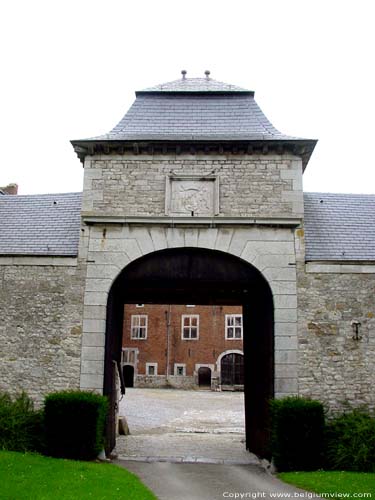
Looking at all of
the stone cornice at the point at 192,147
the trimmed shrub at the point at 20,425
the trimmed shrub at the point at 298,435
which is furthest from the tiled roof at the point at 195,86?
the trimmed shrub at the point at 20,425

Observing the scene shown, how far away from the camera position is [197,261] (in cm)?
1150

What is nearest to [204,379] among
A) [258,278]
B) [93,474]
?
[258,278]

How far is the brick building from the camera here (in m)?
35.3

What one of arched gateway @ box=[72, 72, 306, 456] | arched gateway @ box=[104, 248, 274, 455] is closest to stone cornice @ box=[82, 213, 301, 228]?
arched gateway @ box=[72, 72, 306, 456]

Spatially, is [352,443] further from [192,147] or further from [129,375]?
[129,375]

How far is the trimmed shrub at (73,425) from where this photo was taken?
10.0 meters

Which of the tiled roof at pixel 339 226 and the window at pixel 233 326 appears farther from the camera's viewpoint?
the window at pixel 233 326

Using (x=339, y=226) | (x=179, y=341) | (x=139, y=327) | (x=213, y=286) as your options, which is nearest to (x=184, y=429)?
(x=213, y=286)

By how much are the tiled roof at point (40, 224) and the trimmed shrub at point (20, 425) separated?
9.86ft

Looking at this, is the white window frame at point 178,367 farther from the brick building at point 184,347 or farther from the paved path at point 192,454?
the paved path at point 192,454

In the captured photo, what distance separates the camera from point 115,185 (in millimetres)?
11633

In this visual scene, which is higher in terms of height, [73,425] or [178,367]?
Result: [178,367]

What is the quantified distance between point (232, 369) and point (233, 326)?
8.84ft

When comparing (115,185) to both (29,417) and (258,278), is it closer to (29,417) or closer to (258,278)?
(258,278)
